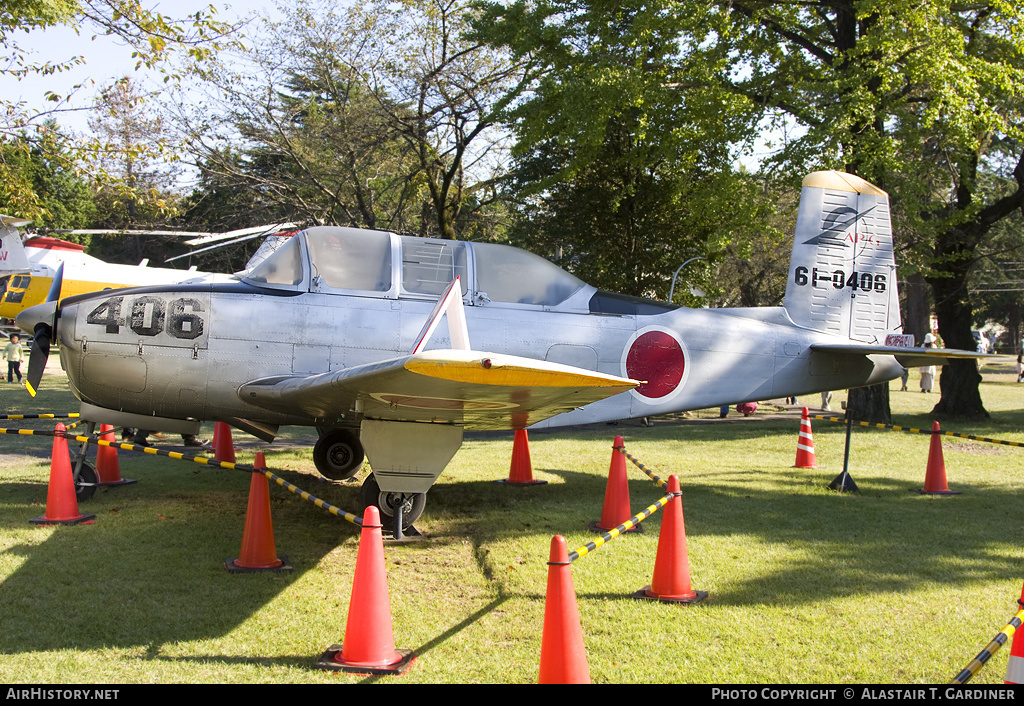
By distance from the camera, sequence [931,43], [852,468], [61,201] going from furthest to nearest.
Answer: [61,201] → [931,43] → [852,468]

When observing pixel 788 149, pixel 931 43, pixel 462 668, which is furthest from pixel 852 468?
pixel 462 668

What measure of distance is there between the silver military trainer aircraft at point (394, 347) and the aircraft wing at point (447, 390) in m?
0.03

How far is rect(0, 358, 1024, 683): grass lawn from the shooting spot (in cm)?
371

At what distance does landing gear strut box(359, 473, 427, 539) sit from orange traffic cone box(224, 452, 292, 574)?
104 cm

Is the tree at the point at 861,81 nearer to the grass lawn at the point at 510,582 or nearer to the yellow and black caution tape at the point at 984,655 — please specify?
the grass lawn at the point at 510,582

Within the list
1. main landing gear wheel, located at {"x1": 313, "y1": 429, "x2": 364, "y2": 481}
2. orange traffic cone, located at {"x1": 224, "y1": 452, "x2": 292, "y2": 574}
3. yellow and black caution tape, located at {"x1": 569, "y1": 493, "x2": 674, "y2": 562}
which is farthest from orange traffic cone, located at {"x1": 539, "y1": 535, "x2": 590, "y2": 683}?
main landing gear wheel, located at {"x1": 313, "y1": 429, "x2": 364, "y2": 481}

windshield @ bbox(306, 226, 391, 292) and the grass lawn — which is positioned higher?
windshield @ bbox(306, 226, 391, 292)

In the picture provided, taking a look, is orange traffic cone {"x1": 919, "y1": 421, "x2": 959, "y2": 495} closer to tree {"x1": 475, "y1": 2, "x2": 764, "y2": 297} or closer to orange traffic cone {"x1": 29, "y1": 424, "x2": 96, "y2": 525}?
tree {"x1": 475, "y1": 2, "x2": 764, "y2": 297}

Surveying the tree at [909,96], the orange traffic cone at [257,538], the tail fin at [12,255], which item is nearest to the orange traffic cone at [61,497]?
the orange traffic cone at [257,538]

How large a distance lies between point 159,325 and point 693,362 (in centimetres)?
517

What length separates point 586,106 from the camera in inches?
521

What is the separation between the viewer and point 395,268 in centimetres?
648

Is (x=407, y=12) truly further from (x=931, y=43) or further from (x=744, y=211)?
(x=931, y=43)

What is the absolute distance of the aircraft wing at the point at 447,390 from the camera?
3.31 meters
